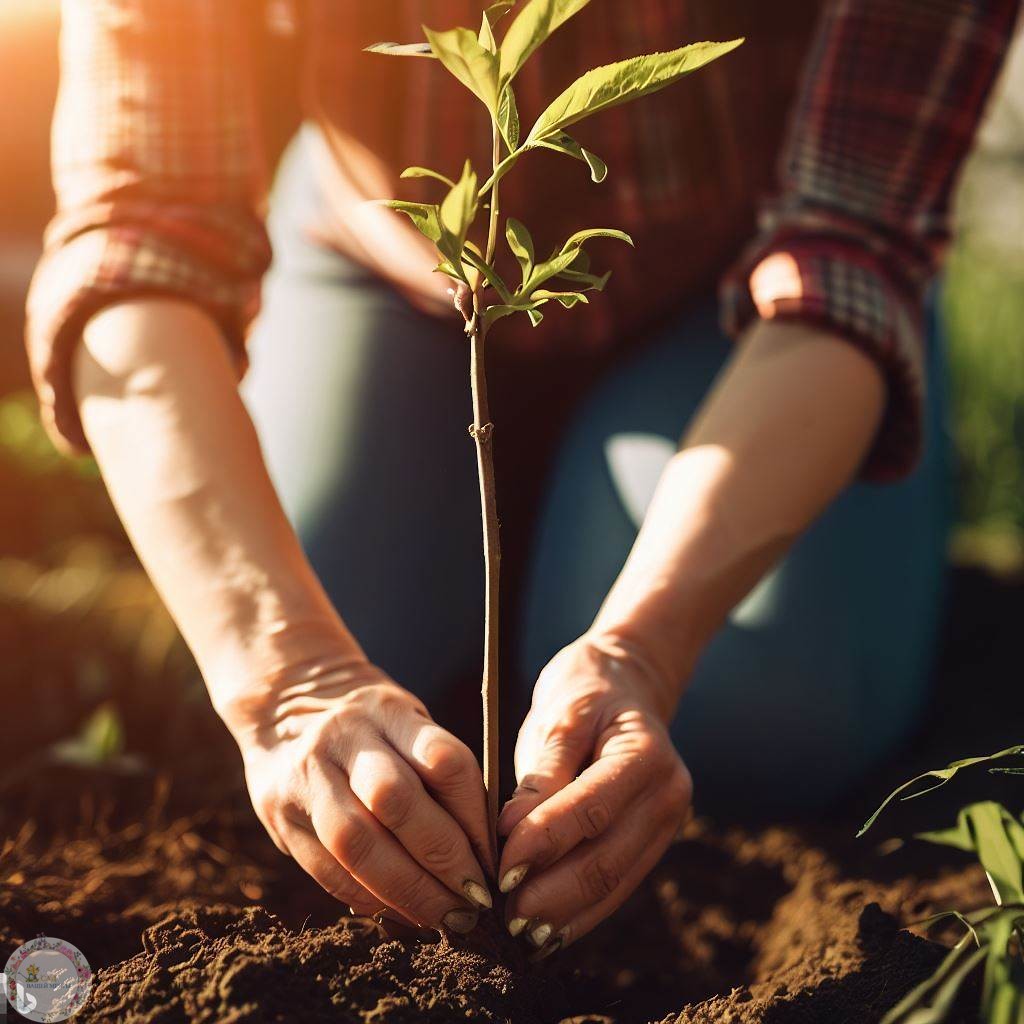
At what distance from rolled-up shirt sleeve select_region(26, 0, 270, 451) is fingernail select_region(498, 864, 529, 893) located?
734 mm

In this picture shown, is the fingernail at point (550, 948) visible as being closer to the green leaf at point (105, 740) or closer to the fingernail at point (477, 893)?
the fingernail at point (477, 893)

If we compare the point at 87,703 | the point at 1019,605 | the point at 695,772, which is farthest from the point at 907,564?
the point at 87,703

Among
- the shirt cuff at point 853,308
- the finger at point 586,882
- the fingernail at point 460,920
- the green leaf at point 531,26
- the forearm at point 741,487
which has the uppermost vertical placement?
the green leaf at point 531,26

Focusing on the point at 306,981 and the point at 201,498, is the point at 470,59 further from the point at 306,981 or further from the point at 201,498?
the point at 306,981

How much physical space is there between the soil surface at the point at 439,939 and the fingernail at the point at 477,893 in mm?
74

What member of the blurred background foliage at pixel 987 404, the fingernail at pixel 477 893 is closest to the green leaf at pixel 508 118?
the fingernail at pixel 477 893

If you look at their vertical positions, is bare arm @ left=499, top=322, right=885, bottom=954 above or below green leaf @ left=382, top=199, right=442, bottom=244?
below

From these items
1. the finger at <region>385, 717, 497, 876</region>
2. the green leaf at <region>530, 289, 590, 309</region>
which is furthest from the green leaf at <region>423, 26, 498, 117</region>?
the finger at <region>385, 717, 497, 876</region>

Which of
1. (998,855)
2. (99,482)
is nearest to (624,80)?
(998,855)

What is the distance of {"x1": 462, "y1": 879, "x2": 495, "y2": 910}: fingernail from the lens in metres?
0.84

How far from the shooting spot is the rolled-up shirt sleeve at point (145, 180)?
120 cm

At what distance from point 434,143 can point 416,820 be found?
1050 mm

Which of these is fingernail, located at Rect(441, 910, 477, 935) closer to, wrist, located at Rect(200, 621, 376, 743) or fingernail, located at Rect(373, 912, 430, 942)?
fingernail, located at Rect(373, 912, 430, 942)

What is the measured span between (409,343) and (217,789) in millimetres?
747
